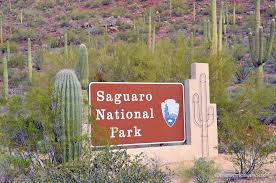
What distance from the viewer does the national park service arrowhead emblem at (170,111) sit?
12508 millimetres

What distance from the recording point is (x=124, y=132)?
1177 centimetres

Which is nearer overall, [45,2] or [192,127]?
[192,127]

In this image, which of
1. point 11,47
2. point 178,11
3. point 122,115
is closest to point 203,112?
point 122,115

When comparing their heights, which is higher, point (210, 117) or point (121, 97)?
point (121, 97)

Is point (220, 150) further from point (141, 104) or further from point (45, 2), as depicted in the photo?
point (45, 2)

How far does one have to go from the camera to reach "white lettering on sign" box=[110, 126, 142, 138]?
11.4m

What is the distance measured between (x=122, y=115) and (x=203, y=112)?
88.2 inches

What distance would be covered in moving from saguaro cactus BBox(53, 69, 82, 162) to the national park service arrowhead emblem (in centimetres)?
369

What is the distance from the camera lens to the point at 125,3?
164ft

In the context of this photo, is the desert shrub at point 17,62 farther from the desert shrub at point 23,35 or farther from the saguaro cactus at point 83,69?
the saguaro cactus at point 83,69

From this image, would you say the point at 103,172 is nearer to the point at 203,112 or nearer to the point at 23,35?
the point at 203,112

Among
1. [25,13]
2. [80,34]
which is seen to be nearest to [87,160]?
[80,34]

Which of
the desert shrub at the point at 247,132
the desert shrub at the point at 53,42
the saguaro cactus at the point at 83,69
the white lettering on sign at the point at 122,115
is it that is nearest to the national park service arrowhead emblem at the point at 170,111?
the white lettering on sign at the point at 122,115

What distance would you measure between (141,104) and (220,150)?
3029 mm
